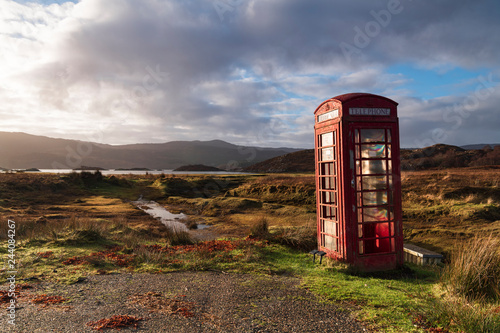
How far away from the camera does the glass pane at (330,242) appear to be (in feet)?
25.9

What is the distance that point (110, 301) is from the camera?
539cm

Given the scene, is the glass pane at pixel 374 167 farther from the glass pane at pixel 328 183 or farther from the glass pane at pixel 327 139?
the glass pane at pixel 327 139

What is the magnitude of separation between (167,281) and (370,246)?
572cm

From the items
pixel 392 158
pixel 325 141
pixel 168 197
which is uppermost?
pixel 325 141

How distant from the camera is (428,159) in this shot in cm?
5403

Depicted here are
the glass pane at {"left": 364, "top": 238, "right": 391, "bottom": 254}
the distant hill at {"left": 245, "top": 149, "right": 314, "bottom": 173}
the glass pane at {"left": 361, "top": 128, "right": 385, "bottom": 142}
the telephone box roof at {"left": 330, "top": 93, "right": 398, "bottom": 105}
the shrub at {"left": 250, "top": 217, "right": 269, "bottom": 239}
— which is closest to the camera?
the telephone box roof at {"left": 330, "top": 93, "right": 398, "bottom": 105}

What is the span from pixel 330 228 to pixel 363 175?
68.8 inches

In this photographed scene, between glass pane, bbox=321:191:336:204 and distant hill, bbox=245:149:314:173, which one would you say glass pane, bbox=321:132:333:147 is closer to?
glass pane, bbox=321:191:336:204

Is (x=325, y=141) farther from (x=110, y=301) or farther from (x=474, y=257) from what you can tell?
(x=110, y=301)

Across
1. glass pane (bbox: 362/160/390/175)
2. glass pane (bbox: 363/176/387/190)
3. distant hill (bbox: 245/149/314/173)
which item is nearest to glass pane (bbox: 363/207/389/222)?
glass pane (bbox: 363/176/387/190)

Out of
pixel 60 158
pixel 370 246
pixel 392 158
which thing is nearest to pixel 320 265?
pixel 370 246

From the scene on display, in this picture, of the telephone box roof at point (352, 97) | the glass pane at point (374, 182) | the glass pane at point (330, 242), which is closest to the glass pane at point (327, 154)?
the glass pane at point (374, 182)

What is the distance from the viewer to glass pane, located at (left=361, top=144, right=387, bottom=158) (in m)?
7.82

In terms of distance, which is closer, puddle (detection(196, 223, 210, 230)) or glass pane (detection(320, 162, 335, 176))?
glass pane (detection(320, 162, 335, 176))
